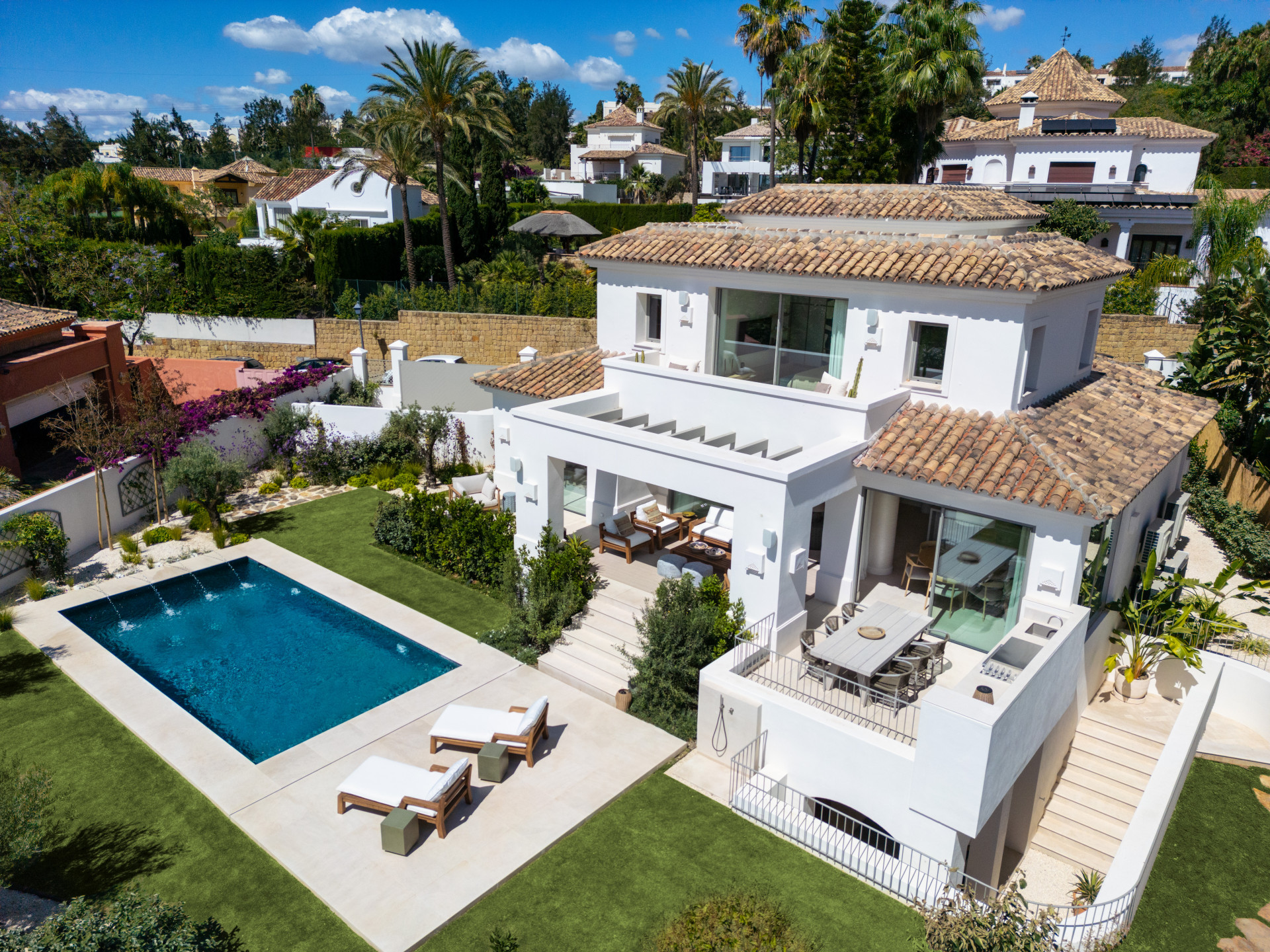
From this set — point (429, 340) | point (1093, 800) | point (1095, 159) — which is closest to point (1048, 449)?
point (1093, 800)

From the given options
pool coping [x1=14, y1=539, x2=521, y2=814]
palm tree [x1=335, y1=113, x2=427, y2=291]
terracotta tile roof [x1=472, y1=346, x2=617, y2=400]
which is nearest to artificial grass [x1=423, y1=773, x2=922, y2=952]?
pool coping [x1=14, y1=539, x2=521, y2=814]

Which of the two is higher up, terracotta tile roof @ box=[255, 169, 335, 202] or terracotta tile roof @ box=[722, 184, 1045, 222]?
terracotta tile roof @ box=[255, 169, 335, 202]

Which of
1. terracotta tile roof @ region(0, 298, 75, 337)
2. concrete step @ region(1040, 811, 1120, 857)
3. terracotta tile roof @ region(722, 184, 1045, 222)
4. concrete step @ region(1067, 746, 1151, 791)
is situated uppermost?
terracotta tile roof @ region(722, 184, 1045, 222)

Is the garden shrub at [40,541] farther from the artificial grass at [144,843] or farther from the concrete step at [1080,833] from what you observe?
the concrete step at [1080,833]

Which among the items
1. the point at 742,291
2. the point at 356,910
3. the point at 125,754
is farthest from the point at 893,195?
the point at 125,754

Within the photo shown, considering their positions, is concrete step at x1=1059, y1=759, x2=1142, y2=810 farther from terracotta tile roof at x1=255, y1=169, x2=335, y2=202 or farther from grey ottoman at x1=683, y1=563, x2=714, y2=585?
terracotta tile roof at x1=255, y1=169, x2=335, y2=202

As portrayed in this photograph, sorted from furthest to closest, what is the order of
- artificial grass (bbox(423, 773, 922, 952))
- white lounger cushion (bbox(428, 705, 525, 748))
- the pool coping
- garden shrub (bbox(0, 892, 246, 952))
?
1. white lounger cushion (bbox(428, 705, 525, 748))
2. the pool coping
3. artificial grass (bbox(423, 773, 922, 952))
4. garden shrub (bbox(0, 892, 246, 952))

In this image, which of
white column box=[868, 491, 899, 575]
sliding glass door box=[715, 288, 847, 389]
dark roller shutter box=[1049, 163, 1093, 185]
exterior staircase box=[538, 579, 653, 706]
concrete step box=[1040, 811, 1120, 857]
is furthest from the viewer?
dark roller shutter box=[1049, 163, 1093, 185]

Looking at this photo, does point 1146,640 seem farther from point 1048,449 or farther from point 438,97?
point 438,97
